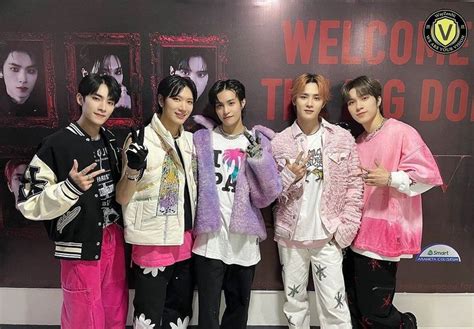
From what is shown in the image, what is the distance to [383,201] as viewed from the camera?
2.05m

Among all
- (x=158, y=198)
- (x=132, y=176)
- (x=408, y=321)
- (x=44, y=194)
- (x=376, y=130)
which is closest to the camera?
(x=44, y=194)

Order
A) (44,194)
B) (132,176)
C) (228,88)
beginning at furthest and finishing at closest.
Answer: (228,88) < (132,176) < (44,194)

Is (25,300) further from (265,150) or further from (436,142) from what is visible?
(436,142)

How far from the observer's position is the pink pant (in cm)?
179

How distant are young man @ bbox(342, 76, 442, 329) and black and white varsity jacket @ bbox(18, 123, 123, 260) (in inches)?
49.7

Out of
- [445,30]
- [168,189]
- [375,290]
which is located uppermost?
[445,30]

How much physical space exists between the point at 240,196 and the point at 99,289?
0.76m

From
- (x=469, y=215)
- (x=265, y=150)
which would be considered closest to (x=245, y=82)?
(x=265, y=150)

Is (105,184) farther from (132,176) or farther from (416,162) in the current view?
(416,162)

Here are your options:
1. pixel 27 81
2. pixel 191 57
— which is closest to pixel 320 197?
pixel 191 57

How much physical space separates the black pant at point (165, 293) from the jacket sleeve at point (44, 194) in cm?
51

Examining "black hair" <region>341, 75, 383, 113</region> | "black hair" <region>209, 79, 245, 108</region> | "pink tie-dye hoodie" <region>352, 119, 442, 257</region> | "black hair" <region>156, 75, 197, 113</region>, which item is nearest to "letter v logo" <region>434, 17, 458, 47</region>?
"black hair" <region>341, 75, 383, 113</region>

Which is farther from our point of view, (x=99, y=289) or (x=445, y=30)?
(x=445, y=30)

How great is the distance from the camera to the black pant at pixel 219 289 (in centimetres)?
201
